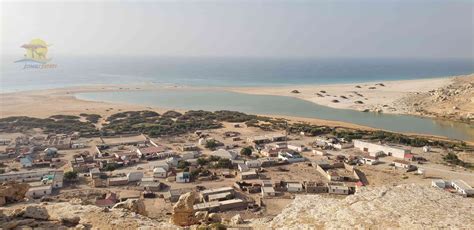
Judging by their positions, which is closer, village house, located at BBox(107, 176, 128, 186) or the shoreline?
village house, located at BBox(107, 176, 128, 186)

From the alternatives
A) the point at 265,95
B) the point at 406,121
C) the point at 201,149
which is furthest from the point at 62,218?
the point at 265,95

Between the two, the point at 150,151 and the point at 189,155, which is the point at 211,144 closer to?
the point at 189,155

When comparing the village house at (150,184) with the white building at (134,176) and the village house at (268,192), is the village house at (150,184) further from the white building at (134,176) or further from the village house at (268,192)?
the village house at (268,192)

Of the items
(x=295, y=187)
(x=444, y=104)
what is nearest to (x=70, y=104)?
(x=295, y=187)

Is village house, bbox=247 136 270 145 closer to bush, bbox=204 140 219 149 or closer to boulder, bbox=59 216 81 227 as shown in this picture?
bush, bbox=204 140 219 149

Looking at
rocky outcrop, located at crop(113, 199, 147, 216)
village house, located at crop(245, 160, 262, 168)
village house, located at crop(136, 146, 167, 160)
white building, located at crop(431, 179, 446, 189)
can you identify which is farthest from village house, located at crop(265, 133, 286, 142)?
rocky outcrop, located at crop(113, 199, 147, 216)
